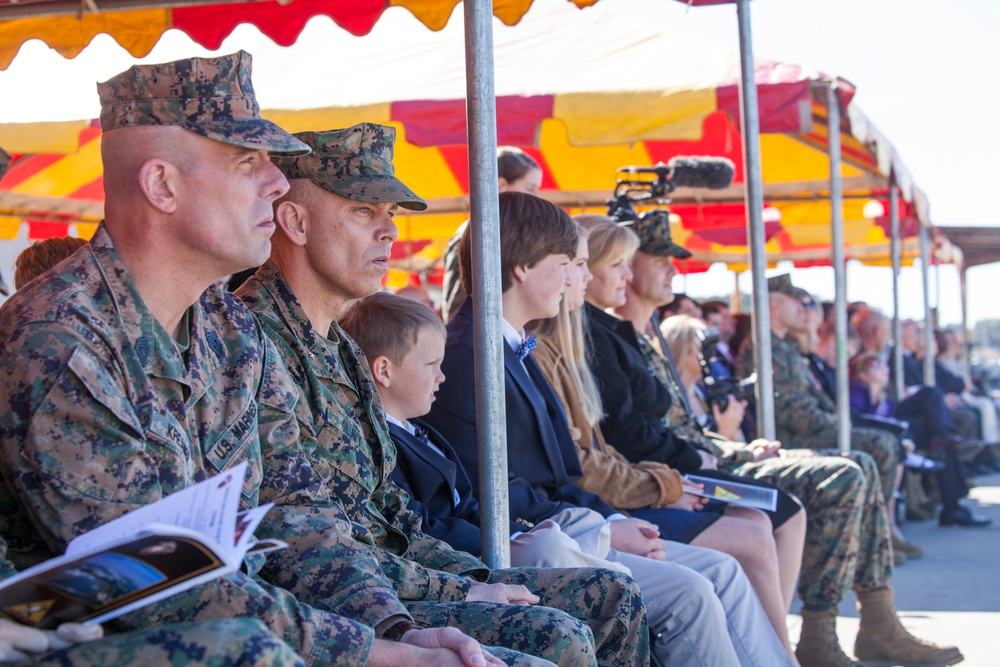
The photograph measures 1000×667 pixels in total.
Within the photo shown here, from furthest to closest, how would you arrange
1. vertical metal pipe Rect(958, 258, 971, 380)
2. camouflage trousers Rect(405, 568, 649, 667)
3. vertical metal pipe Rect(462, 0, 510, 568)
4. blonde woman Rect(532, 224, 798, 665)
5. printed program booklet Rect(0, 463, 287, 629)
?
vertical metal pipe Rect(958, 258, 971, 380) < blonde woman Rect(532, 224, 798, 665) < vertical metal pipe Rect(462, 0, 510, 568) < camouflage trousers Rect(405, 568, 649, 667) < printed program booklet Rect(0, 463, 287, 629)

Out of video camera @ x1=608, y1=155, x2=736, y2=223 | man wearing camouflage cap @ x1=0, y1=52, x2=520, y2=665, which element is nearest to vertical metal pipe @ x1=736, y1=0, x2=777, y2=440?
video camera @ x1=608, y1=155, x2=736, y2=223

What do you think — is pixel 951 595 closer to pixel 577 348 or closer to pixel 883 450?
pixel 883 450

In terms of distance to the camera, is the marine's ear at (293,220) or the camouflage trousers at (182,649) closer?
the camouflage trousers at (182,649)

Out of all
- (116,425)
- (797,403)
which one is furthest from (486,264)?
(797,403)

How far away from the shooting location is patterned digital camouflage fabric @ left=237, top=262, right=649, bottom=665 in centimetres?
247

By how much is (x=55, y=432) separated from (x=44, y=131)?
15.0ft

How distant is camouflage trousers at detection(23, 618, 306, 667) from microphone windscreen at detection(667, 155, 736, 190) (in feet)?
18.0

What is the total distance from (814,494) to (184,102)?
3638 mm

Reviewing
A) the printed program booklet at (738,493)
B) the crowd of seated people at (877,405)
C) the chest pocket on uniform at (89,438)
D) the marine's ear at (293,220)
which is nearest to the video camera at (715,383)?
the crowd of seated people at (877,405)

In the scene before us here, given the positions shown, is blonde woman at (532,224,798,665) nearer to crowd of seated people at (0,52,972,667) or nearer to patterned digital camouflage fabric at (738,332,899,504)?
crowd of seated people at (0,52,972,667)

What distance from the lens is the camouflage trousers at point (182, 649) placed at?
4.80ft

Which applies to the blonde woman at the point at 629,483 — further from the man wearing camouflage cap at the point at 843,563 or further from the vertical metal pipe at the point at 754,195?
the vertical metal pipe at the point at 754,195

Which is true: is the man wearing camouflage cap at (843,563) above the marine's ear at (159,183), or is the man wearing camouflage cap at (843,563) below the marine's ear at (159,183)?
below

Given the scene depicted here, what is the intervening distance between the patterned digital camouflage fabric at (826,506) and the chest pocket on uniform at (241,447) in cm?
281
